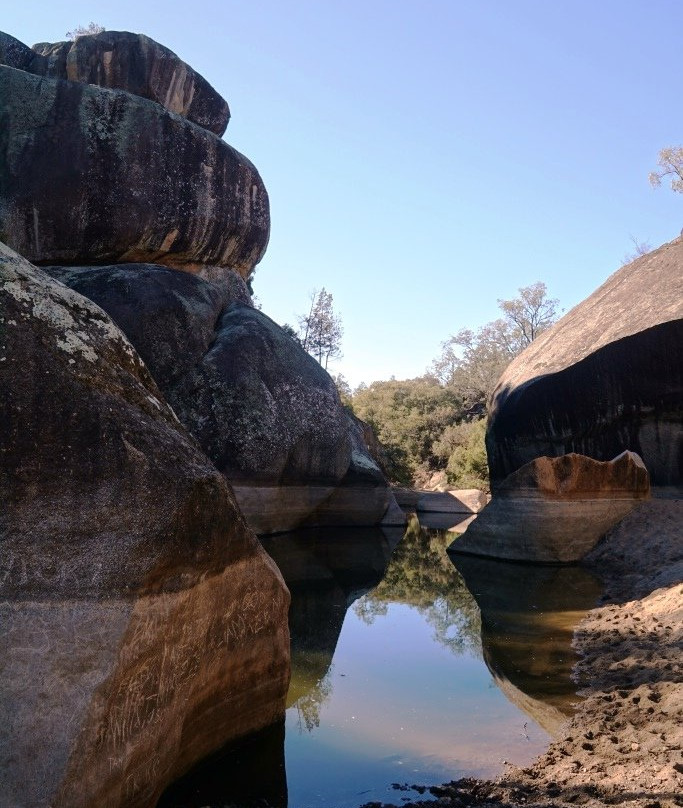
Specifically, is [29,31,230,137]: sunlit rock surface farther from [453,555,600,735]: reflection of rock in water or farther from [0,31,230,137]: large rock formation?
[453,555,600,735]: reflection of rock in water

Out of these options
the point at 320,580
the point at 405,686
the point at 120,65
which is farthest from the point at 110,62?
the point at 405,686

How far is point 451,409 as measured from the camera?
40406 mm

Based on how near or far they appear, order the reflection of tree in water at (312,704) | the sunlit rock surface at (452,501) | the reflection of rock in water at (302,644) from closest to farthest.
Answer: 1. the reflection of rock in water at (302,644)
2. the reflection of tree in water at (312,704)
3. the sunlit rock surface at (452,501)

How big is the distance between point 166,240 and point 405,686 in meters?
12.6

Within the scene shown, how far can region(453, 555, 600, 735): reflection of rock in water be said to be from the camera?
5.69 meters

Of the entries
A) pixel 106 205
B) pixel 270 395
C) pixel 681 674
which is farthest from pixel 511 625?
pixel 106 205

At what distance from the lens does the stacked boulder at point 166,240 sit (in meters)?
14.2

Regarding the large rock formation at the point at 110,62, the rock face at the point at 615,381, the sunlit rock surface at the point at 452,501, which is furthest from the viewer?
the sunlit rock surface at the point at 452,501

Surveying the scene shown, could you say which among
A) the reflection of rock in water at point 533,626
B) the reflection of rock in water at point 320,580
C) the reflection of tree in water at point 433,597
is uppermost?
the reflection of rock in water at point 320,580

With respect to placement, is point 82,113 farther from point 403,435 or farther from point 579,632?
point 403,435

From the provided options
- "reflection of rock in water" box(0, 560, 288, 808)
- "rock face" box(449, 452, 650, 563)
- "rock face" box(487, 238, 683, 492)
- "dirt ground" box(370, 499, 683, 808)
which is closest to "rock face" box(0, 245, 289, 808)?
"reflection of rock in water" box(0, 560, 288, 808)

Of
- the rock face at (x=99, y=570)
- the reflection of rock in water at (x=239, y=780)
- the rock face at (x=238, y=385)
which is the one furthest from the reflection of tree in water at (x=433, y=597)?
the rock face at (x=99, y=570)

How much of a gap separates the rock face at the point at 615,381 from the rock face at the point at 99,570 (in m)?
11.0

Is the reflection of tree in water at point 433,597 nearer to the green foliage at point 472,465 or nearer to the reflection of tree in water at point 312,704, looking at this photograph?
the reflection of tree in water at point 312,704
